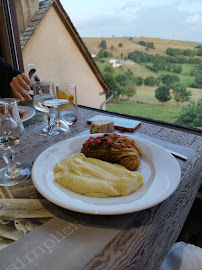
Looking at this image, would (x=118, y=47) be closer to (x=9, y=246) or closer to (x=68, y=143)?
(x=68, y=143)

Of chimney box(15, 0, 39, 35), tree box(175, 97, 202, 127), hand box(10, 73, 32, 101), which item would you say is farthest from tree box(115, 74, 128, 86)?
hand box(10, 73, 32, 101)

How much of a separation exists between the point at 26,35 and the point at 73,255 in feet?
13.1

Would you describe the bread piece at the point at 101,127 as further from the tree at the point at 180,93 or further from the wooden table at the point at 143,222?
the tree at the point at 180,93

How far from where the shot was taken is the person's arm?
121 cm

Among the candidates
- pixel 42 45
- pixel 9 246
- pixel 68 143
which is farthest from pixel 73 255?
pixel 42 45

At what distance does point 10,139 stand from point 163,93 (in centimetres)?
394

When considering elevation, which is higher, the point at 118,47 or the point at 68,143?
the point at 118,47

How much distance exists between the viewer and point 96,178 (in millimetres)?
511

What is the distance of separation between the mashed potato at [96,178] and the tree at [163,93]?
3834 mm

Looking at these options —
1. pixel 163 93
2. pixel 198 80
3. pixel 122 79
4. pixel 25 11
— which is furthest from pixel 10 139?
pixel 122 79

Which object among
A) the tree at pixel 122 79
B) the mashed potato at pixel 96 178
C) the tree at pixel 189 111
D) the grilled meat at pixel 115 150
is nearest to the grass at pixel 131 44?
the tree at pixel 122 79

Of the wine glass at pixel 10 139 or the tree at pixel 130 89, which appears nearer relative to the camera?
the wine glass at pixel 10 139

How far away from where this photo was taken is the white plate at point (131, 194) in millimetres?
417

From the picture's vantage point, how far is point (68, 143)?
74 cm
